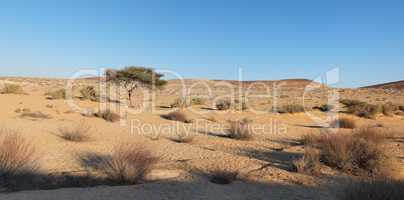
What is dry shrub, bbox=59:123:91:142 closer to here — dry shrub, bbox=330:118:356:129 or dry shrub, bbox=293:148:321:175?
dry shrub, bbox=293:148:321:175

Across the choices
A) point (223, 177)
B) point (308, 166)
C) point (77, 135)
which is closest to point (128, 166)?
point (223, 177)

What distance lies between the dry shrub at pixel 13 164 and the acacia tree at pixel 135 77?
2120cm

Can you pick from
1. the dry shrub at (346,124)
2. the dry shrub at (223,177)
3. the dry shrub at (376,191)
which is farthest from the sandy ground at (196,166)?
the dry shrub at (346,124)

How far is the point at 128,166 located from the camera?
17.4 ft

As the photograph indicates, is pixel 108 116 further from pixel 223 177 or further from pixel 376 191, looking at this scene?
pixel 376 191

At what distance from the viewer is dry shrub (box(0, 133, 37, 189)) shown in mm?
4992

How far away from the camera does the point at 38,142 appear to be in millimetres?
8211

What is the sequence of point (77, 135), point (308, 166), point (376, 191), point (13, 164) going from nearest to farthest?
point (376, 191), point (13, 164), point (308, 166), point (77, 135)

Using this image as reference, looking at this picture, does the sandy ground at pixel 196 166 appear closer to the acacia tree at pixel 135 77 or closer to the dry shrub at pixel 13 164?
the dry shrub at pixel 13 164

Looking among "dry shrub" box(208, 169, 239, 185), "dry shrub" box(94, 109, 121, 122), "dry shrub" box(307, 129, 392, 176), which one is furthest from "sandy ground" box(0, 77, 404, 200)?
"dry shrub" box(94, 109, 121, 122)

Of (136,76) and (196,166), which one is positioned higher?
(136,76)

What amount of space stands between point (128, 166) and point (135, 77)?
22733 mm

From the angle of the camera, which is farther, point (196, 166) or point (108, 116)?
point (108, 116)

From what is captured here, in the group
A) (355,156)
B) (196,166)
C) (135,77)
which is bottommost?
(196,166)
